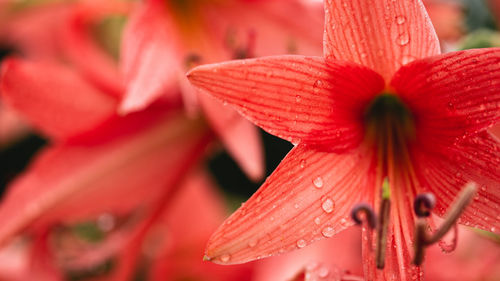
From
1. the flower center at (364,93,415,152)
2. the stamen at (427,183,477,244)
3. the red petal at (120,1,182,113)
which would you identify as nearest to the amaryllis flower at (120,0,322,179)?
the red petal at (120,1,182,113)

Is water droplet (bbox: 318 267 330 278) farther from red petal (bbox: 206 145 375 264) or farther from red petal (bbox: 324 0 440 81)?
red petal (bbox: 324 0 440 81)

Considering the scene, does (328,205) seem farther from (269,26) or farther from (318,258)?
(269,26)

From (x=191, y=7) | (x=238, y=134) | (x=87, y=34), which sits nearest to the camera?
(x=238, y=134)

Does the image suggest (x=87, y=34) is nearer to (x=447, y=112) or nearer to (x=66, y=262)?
(x=66, y=262)

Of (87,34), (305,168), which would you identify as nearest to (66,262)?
(87,34)

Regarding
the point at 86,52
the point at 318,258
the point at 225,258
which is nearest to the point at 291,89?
the point at 225,258

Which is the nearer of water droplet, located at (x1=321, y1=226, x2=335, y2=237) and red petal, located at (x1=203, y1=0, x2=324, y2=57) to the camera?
water droplet, located at (x1=321, y1=226, x2=335, y2=237)

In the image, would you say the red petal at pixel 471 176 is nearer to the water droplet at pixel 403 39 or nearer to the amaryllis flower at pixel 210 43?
the water droplet at pixel 403 39
